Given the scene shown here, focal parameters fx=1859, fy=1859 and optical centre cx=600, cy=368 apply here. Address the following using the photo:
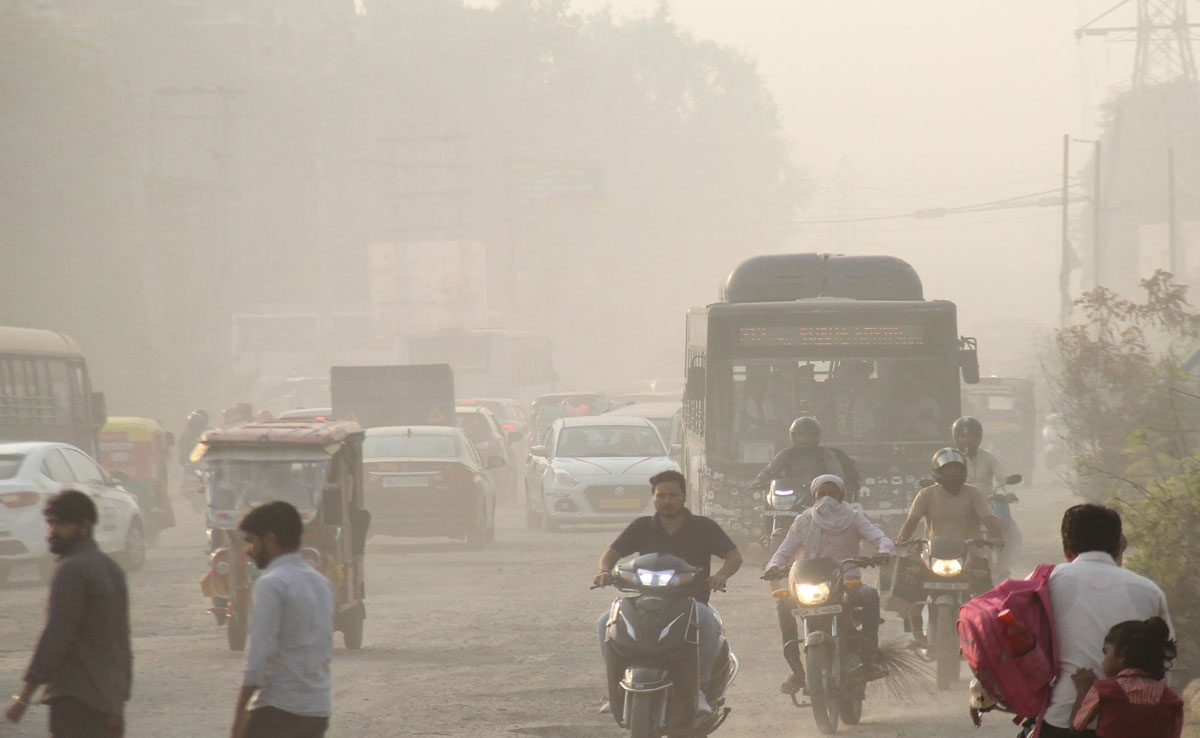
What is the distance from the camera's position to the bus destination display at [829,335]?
19469 millimetres

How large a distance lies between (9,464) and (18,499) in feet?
1.84

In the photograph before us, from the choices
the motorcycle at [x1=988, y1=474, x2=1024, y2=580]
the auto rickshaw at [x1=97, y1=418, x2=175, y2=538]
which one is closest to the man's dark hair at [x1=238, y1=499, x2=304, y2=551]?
the motorcycle at [x1=988, y1=474, x2=1024, y2=580]

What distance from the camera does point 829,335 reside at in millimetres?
19547

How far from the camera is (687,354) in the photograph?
76.3ft

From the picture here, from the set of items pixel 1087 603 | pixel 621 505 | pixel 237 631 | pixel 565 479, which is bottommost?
pixel 621 505

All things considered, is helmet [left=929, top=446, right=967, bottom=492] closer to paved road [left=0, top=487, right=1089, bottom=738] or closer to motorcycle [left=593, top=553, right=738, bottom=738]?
paved road [left=0, top=487, right=1089, bottom=738]

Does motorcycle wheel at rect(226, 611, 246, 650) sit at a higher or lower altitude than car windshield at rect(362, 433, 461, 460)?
lower

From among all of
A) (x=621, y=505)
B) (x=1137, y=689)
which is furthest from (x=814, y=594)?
(x=621, y=505)

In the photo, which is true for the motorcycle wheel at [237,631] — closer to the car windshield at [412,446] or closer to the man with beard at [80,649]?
the man with beard at [80,649]

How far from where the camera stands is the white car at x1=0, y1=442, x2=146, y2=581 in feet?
62.3

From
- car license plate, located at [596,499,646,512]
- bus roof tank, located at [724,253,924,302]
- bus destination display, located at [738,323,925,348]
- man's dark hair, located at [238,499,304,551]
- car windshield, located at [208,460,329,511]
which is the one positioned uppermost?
bus roof tank, located at [724,253,924,302]

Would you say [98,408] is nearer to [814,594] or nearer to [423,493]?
[423,493]

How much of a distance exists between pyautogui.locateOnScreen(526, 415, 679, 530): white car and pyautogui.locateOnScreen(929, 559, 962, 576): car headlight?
1379 centimetres

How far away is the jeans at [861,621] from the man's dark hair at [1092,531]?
15.0 feet
